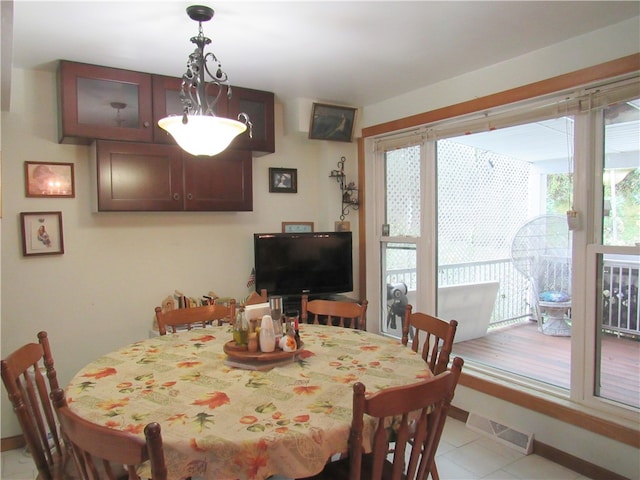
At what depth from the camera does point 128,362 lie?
1.83 metres

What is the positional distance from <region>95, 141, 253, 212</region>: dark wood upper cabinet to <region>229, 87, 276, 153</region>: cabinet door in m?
0.10

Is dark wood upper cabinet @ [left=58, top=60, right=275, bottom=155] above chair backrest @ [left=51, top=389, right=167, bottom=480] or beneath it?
above

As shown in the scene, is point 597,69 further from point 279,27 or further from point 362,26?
point 279,27

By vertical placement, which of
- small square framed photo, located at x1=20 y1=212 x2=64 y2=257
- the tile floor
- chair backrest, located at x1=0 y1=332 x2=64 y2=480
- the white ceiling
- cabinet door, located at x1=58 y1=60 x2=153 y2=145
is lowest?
the tile floor

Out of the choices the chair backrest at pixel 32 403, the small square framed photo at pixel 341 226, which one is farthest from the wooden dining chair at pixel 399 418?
the small square framed photo at pixel 341 226

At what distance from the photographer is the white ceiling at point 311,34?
1988 mm

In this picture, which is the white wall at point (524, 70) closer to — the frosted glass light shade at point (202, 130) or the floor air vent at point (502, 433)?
the frosted glass light shade at point (202, 130)

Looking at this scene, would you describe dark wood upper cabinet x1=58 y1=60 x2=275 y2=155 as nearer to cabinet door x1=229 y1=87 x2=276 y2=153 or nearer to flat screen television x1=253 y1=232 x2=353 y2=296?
cabinet door x1=229 y1=87 x2=276 y2=153

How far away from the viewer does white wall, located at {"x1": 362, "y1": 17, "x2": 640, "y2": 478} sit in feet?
7.16

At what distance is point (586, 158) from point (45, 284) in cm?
341

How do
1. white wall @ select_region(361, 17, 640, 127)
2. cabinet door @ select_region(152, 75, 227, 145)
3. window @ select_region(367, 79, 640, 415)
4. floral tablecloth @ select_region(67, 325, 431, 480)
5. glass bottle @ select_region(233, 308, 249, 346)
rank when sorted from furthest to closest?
1. cabinet door @ select_region(152, 75, 227, 145)
2. window @ select_region(367, 79, 640, 415)
3. white wall @ select_region(361, 17, 640, 127)
4. glass bottle @ select_region(233, 308, 249, 346)
5. floral tablecloth @ select_region(67, 325, 431, 480)

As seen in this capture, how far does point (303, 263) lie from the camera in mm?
3439

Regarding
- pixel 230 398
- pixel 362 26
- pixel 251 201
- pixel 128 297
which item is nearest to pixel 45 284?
pixel 128 297

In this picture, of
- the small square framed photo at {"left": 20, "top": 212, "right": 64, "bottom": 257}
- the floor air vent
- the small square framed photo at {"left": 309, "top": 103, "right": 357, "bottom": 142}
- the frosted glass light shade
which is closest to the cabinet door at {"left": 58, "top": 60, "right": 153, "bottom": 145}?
the small square framed photo at {"left": 20, "top": 212, "right": 64, "bottom": 257}
